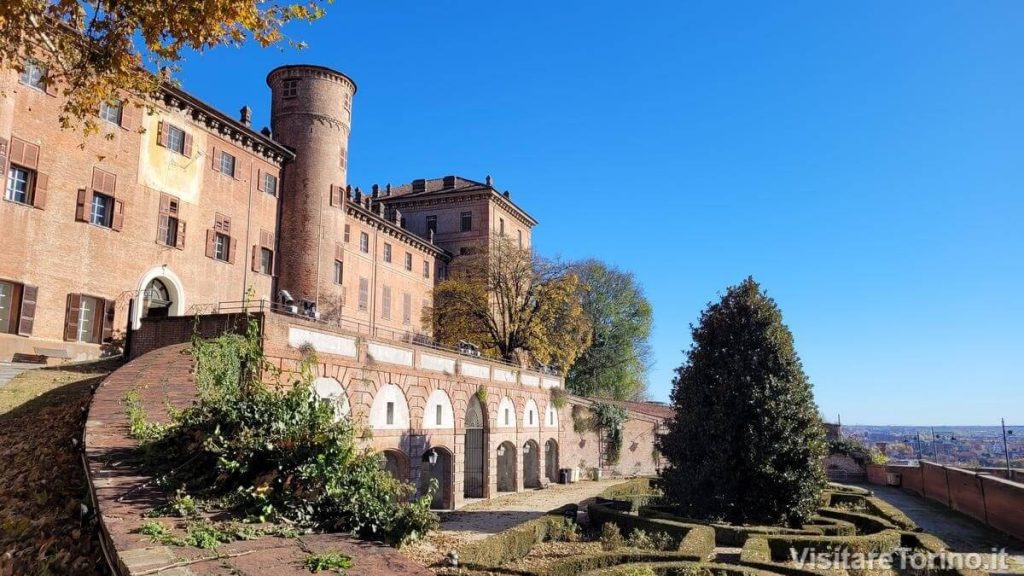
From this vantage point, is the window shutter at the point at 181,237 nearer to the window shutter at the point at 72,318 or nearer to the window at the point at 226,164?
the window at the point at 226,164

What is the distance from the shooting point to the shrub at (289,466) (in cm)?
596

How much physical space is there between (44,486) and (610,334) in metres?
46.1

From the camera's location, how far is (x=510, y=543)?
14.2 metres

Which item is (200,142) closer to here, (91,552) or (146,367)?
(146,367)

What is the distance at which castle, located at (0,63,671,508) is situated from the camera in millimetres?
19281

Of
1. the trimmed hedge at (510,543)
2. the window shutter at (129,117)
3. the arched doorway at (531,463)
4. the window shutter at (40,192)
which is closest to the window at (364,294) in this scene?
the arched doorway at (531,463)

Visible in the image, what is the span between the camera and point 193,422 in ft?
24.1

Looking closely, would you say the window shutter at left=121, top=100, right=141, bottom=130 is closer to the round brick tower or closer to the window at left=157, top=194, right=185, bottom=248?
the window at left=157, top=194, right=185, bottom=248

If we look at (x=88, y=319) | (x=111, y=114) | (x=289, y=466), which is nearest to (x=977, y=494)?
(x=289, y=466)

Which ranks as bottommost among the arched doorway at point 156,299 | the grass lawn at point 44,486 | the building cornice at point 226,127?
the grass lawn at point 44,486

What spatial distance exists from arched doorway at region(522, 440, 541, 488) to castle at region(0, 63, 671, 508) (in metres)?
0.07

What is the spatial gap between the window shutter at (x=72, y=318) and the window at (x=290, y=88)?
14303 millimetres

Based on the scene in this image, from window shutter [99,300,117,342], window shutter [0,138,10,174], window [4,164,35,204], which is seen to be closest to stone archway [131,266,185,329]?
window shutter [99,300,117,342]

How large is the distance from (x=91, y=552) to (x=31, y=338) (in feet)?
56.3
